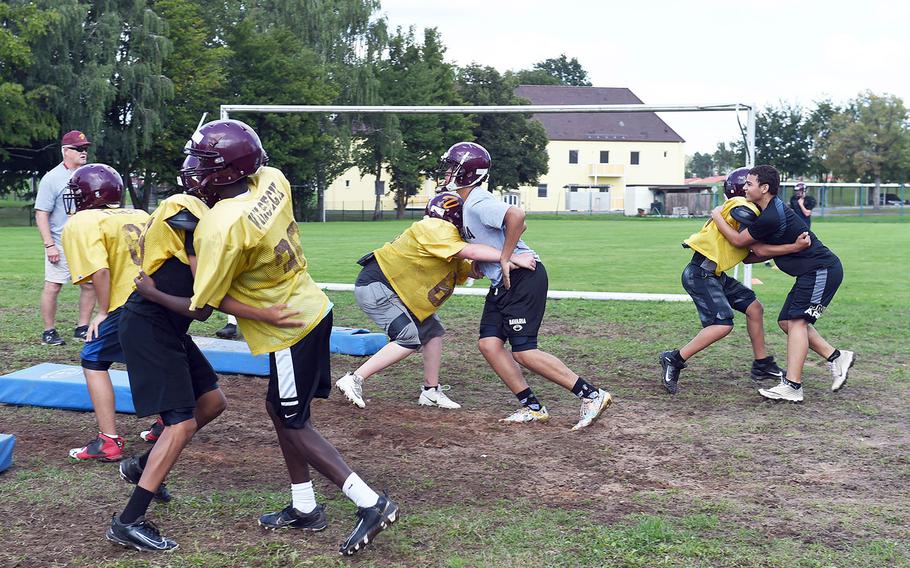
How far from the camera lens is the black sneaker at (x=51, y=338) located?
9.16 m

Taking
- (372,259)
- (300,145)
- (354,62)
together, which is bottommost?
(372,259)

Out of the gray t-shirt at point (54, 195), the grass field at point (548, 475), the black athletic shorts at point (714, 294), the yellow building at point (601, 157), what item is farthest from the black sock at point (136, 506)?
the yellow building at point (601, 157)

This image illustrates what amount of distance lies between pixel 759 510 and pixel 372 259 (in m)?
3.73

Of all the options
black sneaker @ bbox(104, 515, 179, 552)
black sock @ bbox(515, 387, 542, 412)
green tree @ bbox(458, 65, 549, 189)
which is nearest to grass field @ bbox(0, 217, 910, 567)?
black sneaker @ bbox(104, 515, 179, 552)

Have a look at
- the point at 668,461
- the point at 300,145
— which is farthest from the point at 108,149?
the point at 668,461

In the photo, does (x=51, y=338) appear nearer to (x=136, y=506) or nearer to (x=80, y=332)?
(x=80, y=332)

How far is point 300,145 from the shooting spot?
4597cm

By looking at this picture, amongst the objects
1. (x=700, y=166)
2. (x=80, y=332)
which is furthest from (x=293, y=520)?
(x=700, y=166)

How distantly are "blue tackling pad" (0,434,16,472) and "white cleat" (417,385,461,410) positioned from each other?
9.81 ft

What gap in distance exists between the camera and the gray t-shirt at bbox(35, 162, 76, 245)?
9.26 m

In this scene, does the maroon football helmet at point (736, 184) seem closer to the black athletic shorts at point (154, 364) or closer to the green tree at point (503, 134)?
the black athletic shorts at point (154, 364)

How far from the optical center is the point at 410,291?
7.00 meters

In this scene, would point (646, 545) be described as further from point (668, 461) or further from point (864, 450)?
point (864, 450)

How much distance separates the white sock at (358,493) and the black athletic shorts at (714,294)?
14.0 feet
